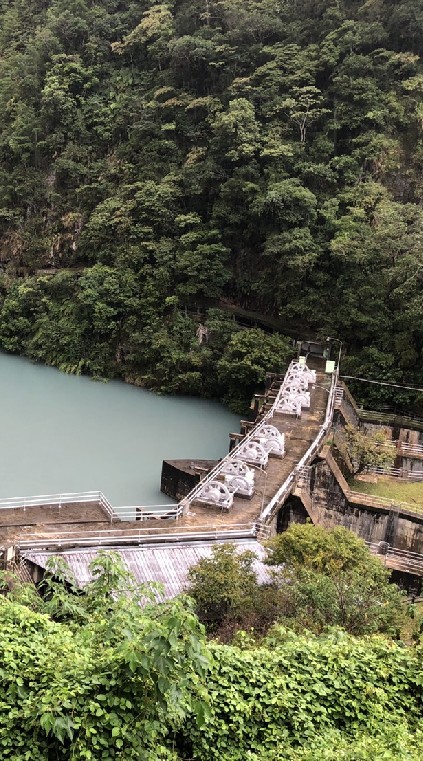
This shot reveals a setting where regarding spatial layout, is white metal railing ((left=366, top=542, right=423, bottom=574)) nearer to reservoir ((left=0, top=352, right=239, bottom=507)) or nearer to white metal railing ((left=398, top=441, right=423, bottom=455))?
white metal railing ((left=398, top=441, right=423, bottom=455))

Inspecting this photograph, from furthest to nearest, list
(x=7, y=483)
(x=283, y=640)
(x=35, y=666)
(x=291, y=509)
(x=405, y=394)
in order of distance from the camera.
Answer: (x=405, y=394) < (x=7, y=483) < (x=291, y=509) < (x=283, y=640) < (x=35, y=666)

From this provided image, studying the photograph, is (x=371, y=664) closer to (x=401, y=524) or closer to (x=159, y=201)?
(x=401, y=524)

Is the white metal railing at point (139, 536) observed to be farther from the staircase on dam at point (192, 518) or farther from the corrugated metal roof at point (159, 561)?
the corrugated metal roof at point (159, 561)

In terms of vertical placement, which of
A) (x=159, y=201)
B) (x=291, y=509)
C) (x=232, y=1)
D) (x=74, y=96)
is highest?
(x=232, y=1)

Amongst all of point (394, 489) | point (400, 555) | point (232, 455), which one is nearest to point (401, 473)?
point (394, 489)

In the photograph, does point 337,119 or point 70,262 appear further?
point 70,262

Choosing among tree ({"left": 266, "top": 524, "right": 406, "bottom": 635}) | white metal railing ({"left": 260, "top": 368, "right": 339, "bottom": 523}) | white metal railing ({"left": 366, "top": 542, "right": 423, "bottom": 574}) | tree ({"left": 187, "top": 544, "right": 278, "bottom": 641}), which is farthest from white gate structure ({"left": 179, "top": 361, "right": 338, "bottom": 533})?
tree ({"left": 187, "top": 544, "right": 278, "bottom": 641})

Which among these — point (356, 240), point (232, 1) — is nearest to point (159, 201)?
point (356, 240)
